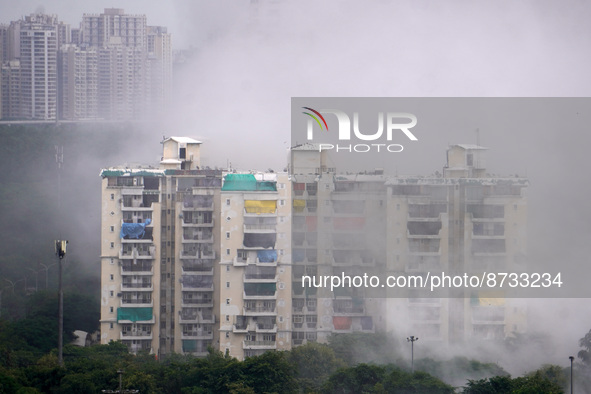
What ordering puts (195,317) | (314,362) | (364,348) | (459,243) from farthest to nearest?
(195,317) → (459,243) → (364,348) → (314,362)

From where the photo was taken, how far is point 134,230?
21188 mm

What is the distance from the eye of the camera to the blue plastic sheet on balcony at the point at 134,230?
69.4 ft

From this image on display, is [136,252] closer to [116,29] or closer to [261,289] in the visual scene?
[261,289]

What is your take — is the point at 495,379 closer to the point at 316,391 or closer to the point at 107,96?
the point at 316,391

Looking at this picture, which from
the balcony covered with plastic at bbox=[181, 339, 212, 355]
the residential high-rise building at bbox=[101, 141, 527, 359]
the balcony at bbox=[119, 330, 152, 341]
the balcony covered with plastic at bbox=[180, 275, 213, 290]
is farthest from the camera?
the balcony covered with plastic at bbox=[180, 275, 213, 290]

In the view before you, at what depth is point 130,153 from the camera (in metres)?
32.1

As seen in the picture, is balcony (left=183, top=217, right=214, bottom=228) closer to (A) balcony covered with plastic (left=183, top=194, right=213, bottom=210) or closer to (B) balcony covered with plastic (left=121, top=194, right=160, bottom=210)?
(A) balcony covered with plastic (left=183, top=194, right=213, bottom=210)

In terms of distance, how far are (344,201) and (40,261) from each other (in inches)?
428

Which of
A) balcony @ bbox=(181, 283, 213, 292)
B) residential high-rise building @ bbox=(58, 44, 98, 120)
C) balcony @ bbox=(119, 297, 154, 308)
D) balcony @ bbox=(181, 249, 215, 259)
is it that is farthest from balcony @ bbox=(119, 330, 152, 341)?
residential high-rise building @ bbox=(58, 44, 98, 120)

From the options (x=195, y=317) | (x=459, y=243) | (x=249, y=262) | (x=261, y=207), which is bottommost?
(x=195, y=317)

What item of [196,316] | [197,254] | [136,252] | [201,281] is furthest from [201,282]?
[136,252]

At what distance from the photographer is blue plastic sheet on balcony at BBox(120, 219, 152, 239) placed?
69.4 ft

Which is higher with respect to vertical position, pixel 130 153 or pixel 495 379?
pixel 130 153

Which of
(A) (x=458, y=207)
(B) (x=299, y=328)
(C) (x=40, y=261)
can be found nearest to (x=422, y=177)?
(A) (x=458, y=207)
